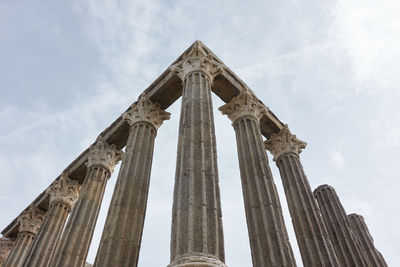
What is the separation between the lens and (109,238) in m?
14.7

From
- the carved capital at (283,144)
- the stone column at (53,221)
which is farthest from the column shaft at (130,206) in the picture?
the stone column at (53,221)

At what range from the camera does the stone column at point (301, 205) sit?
1686 centimetres

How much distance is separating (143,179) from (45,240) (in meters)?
9.93

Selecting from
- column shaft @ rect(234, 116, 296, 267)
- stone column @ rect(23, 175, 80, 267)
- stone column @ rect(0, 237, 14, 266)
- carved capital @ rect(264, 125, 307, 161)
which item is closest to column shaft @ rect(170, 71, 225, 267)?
column shaft @ rect(234, 116, 296, 267)

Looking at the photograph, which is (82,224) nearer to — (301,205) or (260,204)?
(260,204)

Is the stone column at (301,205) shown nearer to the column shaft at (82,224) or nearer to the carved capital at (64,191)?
the column shaft at (82,224)

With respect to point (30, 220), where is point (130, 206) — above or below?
below

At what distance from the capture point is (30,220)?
2873cm

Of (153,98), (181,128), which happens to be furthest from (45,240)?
(181,128)

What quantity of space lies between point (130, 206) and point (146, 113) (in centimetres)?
651

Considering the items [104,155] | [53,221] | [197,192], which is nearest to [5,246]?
[53,221]

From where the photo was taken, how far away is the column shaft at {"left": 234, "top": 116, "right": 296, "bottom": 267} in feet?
46.8

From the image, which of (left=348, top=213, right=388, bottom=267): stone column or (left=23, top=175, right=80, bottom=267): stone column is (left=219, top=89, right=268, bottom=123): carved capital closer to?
(left=348, top=213, right=388, bottom=267): stone column

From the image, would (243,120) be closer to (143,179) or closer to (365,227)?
(143,179)
